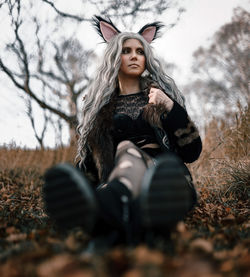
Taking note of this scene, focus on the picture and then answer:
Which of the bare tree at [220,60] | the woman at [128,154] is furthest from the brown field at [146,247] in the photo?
the bare tree at [220,60]

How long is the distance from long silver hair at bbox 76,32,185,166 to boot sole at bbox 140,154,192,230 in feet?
3.32

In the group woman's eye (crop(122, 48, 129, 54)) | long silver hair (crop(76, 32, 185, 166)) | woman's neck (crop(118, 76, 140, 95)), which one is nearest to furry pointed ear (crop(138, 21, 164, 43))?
long silver hair (crop(76, 32, 185, 166))

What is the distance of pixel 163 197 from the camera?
2.82 feet

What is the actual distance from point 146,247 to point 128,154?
555 millimetres

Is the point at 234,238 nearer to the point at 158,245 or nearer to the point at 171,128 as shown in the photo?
the point at 158,245

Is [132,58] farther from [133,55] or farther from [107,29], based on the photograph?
[107,29]

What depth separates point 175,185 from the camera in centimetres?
89

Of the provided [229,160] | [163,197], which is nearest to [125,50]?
[163,197]

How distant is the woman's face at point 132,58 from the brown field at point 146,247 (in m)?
1.09

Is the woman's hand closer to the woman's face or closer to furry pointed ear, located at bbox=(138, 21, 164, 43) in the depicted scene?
the woman's face

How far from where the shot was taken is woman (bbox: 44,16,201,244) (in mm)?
865

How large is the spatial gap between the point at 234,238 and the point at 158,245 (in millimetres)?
580

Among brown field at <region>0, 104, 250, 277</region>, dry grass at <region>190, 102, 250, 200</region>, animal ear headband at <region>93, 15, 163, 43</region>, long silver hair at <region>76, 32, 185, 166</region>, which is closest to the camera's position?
brown field at <region>0, 104, 250, 277</region>

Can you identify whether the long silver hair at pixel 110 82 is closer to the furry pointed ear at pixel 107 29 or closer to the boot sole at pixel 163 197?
the furry pointed ear at pixel 107 29
